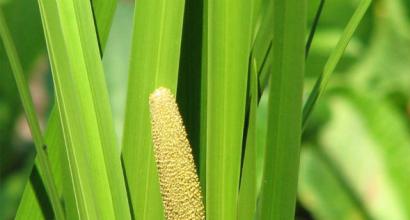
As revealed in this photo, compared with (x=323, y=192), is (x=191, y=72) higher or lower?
higher

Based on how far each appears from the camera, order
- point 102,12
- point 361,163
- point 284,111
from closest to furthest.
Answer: point 284,111
point 102,12
point 361,163

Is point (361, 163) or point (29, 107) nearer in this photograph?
point (29, 107)

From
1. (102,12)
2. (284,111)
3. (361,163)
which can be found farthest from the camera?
(361,163)

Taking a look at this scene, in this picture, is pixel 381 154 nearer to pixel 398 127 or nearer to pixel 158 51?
pixel 398 127

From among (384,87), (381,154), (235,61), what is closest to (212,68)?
(235,61)

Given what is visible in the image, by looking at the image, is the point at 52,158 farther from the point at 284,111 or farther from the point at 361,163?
the point at 361,163

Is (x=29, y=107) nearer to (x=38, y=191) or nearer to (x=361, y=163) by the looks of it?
(x=38, y=191)

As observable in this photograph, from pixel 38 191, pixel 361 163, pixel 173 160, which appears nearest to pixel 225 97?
pixel 173 160
